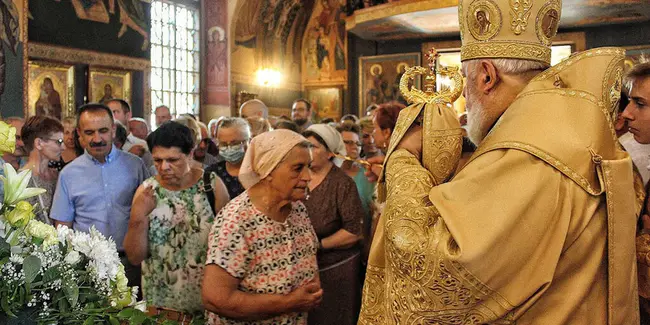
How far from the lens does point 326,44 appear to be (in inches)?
907

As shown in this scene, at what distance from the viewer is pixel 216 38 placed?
18.6m

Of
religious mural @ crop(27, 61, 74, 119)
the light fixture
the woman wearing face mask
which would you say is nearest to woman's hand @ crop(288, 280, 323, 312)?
the woman wearing face mask

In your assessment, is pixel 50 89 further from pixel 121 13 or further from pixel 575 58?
pixel 575 58

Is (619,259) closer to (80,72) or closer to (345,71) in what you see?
(80,72)

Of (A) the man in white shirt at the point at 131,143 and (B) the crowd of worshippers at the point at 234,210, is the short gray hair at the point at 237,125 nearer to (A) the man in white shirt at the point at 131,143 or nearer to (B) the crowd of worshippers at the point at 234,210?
(B) the crowd of worshippers at the point at 234,210

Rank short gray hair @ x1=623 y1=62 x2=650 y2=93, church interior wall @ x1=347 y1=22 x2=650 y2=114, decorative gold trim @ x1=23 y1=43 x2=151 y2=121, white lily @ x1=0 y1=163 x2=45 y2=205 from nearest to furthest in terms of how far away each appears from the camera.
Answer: white lily @ x1=0 y1=163 x2=45 y2=205, short gray hair @ x1=623 y1=62 x2=650 y2=93, decorative gold trim @ x1=23 y1=43 x2=151 y2=121, church interior wall @ x1=347 y1=22 x2=650 y2=114

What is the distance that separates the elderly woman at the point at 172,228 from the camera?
386cm

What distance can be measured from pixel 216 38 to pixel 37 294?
17.4m

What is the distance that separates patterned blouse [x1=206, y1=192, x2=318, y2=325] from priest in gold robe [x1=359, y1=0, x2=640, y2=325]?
1.17 metres

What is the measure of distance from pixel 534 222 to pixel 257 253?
161 centimetres

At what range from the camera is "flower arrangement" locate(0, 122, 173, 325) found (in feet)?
5.65

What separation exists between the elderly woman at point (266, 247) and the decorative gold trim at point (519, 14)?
149 centimetres

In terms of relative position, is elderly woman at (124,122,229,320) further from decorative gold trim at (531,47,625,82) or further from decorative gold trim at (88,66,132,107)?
decorative gold trim at (88,66,132,107)

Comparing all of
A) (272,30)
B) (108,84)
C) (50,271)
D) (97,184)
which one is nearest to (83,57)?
(108,84)
